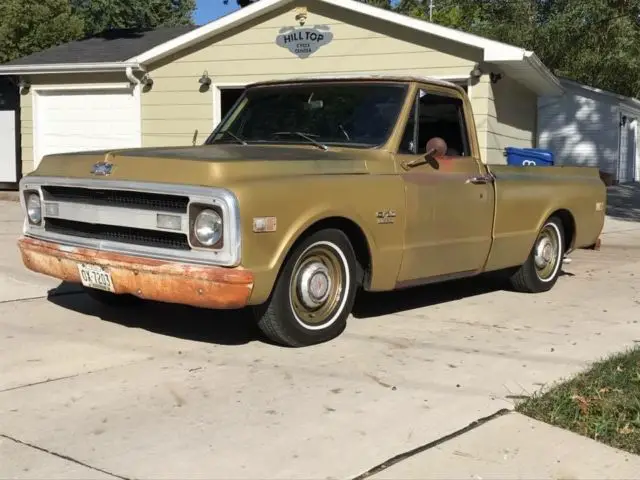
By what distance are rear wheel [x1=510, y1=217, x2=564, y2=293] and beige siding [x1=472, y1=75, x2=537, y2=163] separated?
5.46m

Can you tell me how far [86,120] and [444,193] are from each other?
11.9m

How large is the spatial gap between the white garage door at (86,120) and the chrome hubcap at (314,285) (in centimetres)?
1130

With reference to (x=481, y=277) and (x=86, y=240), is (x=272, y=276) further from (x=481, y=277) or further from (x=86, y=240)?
(x=481, y=277)

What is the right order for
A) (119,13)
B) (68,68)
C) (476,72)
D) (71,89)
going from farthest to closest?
1. (119,13)
2. (71,89)
3. (68,68)
4. (476,72)

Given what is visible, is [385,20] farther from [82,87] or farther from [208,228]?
[208,228]

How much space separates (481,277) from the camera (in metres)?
8.59

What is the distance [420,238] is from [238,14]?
979 centimetres

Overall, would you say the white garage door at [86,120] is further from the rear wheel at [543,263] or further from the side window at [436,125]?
the side window at [436,125]

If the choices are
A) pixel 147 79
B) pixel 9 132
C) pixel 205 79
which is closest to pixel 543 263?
pixel 205 79

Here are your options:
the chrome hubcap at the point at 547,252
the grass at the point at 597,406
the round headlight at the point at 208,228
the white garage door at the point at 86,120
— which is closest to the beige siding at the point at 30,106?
the white garage door at the point at 86,120

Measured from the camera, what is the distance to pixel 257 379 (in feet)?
15.3

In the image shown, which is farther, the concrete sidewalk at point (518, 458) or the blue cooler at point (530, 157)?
the blue cooler at point (530, 157)

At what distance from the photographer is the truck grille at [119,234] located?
16.4ft

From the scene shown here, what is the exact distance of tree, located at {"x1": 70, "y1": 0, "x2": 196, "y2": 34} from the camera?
125ft
